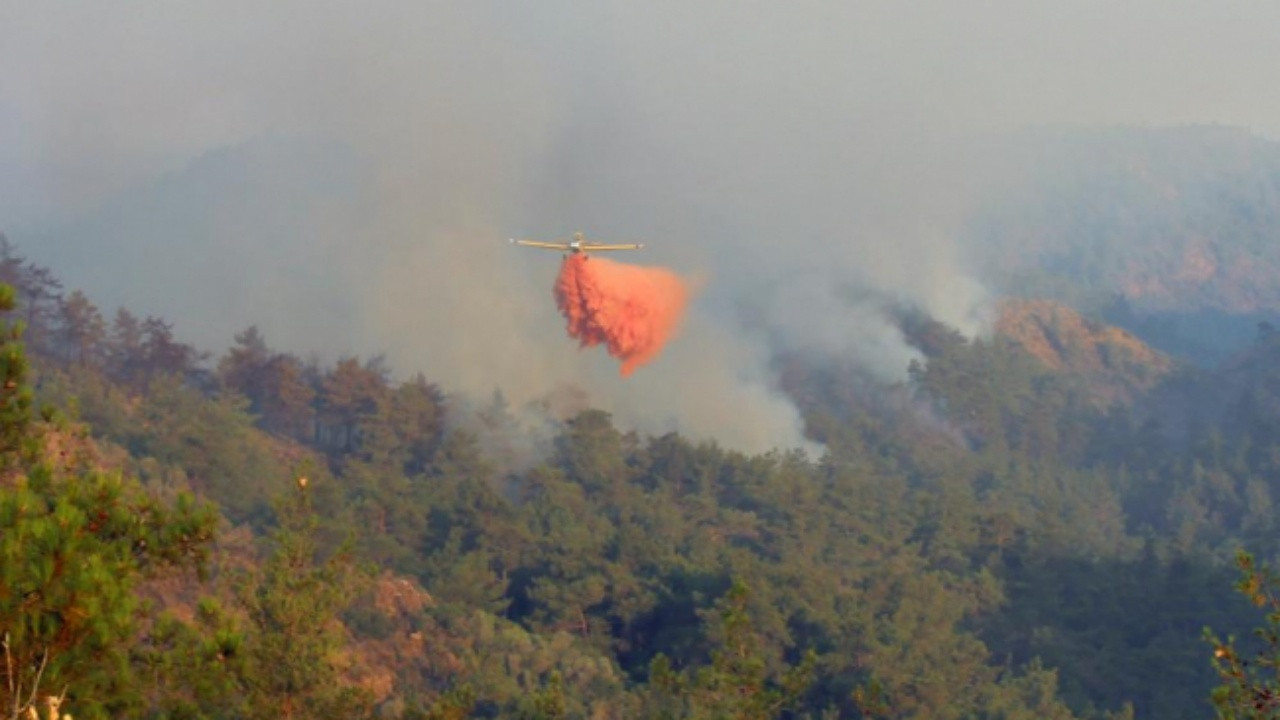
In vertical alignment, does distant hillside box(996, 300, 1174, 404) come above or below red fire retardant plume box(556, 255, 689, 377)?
above

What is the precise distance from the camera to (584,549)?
8525 cm

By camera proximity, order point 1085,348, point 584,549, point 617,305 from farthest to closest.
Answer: point 1085,348 → point 584,549 → point 617,305

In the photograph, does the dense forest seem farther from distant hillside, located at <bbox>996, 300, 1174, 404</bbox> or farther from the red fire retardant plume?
distant hillside, located at <bbox>996, 300, 1174, 404</bbox>

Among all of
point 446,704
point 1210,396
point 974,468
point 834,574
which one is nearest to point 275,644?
point 446,704

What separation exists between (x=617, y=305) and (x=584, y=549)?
17750 millimetres

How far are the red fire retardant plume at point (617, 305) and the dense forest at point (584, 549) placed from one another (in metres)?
11.1

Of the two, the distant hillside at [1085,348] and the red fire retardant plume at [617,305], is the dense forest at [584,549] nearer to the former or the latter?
the red fire retardant plume at [617,305]

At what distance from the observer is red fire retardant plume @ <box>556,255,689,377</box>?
69.8 m

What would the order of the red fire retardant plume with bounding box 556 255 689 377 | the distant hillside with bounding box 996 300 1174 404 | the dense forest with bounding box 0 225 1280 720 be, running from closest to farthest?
the dense forest with bounding box 0 225 1280 720, the red fire retardant plume with bounding box 556 255 689 377, the distant hillside with bounding box 996 300 1174 404

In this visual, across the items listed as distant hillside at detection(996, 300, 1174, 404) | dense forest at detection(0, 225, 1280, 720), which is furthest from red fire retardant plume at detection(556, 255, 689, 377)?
distant hillside at detection(996, 300, 1174, 404)

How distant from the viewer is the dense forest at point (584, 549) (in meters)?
33.3

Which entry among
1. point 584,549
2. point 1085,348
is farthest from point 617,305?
point 1085,348

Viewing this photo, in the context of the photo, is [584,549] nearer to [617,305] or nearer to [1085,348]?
[617,305]

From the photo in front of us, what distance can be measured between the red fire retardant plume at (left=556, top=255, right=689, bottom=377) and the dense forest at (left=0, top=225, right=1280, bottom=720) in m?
11.1
